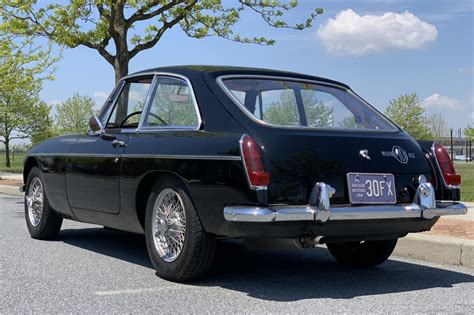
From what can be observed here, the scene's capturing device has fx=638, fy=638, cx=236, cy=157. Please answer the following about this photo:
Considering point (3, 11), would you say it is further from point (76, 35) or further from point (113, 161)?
point (113, 161)

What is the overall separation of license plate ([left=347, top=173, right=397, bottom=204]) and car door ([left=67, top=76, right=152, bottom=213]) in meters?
1.92

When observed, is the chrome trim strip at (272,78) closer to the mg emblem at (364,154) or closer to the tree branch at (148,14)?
the mg emblem at (364,154)

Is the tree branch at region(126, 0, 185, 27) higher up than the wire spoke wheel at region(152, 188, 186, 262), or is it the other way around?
the tree branch at region(126, 0, 185, 27)

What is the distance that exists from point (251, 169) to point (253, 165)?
0.03 meters

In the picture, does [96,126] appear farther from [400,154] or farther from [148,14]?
[148,14]

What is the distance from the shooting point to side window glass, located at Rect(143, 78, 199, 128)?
16.1 ft

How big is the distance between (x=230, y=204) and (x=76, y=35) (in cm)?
1043

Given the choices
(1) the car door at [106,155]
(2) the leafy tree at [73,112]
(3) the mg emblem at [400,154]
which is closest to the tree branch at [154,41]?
(1) the car door at [106,155]

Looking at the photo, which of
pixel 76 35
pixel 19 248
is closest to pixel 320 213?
pixel 19 248

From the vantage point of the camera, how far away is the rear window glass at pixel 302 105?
488 cm

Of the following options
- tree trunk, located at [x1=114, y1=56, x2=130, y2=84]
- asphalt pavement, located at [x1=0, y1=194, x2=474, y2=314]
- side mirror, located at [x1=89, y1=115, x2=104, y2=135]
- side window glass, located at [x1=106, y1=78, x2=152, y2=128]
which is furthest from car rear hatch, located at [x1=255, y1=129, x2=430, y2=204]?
tree trunk, located at [x1=114, y1=56, x2=130, y2=84]

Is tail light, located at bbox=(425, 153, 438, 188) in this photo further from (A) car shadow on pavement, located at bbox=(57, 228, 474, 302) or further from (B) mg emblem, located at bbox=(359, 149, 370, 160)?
(A) car shadow on pavement, located at bbox=(57, 228, 474, 302)

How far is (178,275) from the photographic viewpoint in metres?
4.60

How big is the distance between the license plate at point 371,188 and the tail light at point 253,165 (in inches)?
26.2
